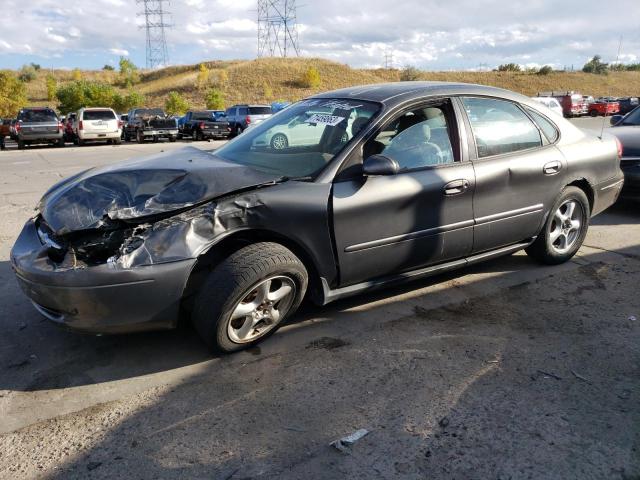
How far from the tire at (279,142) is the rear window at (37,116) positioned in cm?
2056

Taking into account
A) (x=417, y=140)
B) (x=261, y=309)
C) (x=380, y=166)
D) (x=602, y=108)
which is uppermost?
(x=602, y=108)

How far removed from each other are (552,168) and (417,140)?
4.58 ft

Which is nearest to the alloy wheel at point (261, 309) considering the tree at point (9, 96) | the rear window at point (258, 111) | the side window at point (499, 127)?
the side window at point (499, 127)

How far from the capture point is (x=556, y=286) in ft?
14.3

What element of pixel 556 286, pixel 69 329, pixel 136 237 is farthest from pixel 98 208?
pixel 556 286

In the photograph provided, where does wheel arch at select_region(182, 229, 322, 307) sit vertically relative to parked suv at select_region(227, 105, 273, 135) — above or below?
below

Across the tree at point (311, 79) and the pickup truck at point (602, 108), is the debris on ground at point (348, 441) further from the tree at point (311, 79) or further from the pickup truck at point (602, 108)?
the tree at point (311, 79)

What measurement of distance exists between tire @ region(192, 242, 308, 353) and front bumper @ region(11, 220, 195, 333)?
0.55 ft

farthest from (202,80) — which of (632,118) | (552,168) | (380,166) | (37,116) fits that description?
(380,166)

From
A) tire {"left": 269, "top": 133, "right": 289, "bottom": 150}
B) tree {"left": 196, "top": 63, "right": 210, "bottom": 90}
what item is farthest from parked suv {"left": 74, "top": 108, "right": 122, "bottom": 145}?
tree {"left": 196, "top": 63, "right": 210, "bottom": 90}

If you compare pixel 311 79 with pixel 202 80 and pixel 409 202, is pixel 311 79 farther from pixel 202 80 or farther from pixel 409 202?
pixel 409 202

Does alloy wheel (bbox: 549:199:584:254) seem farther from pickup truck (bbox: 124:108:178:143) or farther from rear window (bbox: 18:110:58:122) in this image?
pickup truck (bbox: 124:108:178:143)

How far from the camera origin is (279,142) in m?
4.08

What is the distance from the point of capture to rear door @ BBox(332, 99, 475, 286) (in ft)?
11.3
